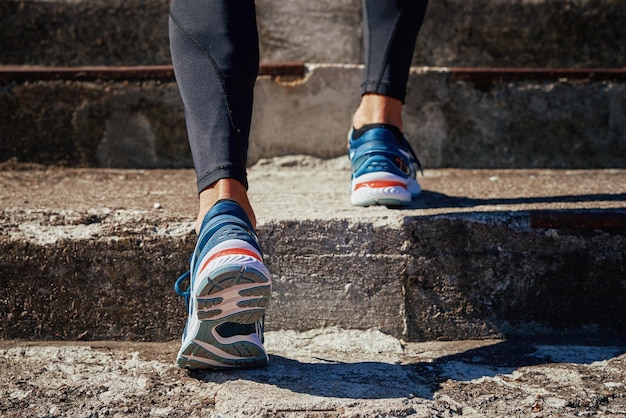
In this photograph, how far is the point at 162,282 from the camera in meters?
1.50

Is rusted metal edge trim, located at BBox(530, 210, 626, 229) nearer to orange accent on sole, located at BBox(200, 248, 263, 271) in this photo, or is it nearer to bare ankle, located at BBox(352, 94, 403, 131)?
bare ankle, located at BBox(352, 94, 403, 131)

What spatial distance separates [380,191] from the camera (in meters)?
1.63

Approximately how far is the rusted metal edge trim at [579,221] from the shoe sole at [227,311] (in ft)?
2.15

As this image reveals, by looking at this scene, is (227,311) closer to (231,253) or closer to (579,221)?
(231,253)

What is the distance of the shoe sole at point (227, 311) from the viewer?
3.80ft

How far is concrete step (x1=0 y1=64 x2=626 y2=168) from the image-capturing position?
84.6 inches

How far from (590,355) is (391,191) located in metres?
0.54

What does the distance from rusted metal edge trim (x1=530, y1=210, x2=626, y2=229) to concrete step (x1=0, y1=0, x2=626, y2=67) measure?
109cm

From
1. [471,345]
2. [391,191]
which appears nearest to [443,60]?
[391,191]

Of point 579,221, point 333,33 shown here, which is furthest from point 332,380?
point 333,33

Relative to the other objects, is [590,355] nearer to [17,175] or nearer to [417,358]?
[417,358]

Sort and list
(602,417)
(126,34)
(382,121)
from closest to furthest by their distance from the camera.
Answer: (602,417), (382,121), (126,34)

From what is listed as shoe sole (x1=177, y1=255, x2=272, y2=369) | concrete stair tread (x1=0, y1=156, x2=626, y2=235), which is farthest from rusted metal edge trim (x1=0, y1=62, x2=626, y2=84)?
shoe sole (x1=177, y1=255, x2=272, y2=369)

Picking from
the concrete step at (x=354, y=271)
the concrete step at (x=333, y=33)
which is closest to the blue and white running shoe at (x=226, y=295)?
the concrete step at (x=354, y=271)
